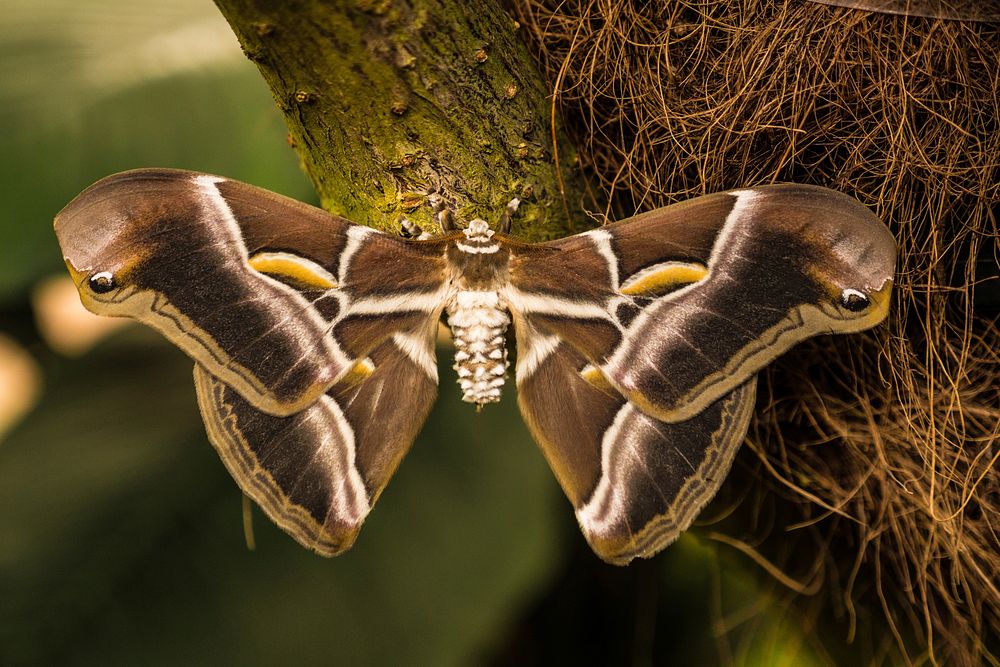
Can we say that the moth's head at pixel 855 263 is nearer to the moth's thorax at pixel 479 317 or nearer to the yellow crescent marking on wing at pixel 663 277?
the yellow crescent marking on wing at pixel 663 277

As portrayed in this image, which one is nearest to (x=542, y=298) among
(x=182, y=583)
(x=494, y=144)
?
(x=494, y=144)

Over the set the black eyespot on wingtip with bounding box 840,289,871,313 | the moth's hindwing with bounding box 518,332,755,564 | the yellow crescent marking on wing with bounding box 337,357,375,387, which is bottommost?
the moth's hindwing with bounding box 518,332,755,564

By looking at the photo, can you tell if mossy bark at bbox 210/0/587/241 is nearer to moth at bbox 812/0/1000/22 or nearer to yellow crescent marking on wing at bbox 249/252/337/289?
yellow crescent marking on wing at bbox 249/252/337/289

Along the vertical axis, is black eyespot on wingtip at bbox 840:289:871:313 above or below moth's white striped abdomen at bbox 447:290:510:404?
below

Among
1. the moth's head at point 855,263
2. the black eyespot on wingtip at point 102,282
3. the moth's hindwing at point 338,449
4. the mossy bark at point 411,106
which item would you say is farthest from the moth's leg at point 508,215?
the black eyespot on wingtip at point 102,282

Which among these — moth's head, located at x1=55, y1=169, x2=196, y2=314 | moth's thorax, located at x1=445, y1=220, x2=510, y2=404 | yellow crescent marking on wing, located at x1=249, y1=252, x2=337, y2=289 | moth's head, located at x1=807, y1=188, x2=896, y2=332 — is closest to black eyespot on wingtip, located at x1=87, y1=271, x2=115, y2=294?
moth's head, located at x1=55, y1=169, x2=196, y2=314

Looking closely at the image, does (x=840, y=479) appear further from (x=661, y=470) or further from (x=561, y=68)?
(x=561, y=68)

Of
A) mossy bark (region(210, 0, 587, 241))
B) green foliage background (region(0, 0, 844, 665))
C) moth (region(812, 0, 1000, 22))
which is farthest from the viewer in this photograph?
green foliage background (region(0, 0, 844, 665))
